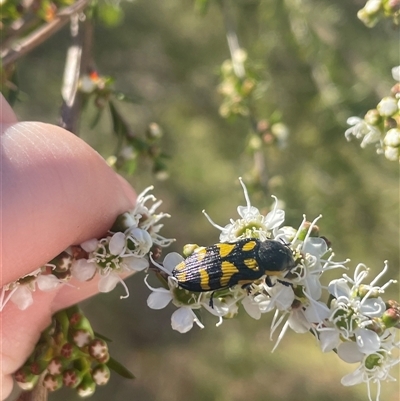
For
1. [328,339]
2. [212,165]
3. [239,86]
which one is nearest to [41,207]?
[328,339]

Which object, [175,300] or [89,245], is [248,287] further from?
[89,245]

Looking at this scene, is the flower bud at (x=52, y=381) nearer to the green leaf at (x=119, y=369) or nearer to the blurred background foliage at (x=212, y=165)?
the green leaf at (x=119, y=369)

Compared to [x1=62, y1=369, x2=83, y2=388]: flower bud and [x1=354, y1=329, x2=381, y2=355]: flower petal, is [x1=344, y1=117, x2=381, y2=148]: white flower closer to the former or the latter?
[x1=354, y1=329, x2=381, y2=355]: flower petal

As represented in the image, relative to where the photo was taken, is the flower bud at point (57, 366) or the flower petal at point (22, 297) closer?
the flower petal at point (22, 297)

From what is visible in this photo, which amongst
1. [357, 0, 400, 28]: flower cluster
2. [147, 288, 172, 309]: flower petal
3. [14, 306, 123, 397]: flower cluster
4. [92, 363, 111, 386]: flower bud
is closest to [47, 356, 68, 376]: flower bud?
[14, 306, 123, 397]: flower cluster

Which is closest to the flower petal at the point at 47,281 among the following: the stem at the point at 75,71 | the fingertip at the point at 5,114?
the fingertip at the point at 5,114

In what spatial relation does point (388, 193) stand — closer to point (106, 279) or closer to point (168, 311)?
point (168, 311)
